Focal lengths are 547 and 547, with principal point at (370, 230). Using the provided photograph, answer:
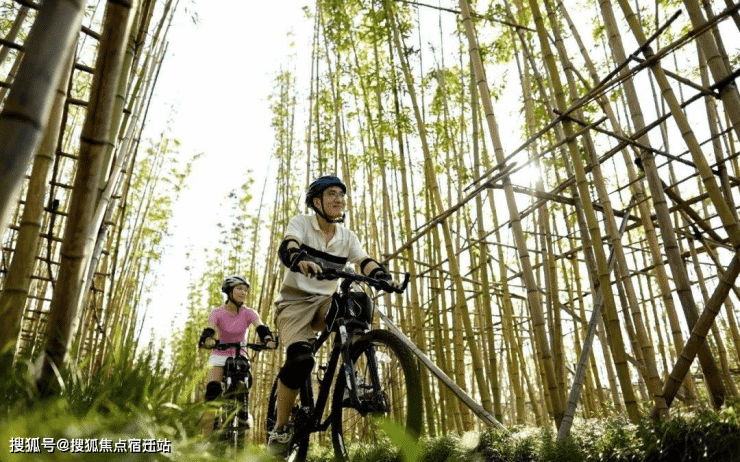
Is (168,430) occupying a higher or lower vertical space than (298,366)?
lower

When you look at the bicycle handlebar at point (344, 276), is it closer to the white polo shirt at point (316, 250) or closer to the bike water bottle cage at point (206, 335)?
the white polo shirt at point (316, 250)

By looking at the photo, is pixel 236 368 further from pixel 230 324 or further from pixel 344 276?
pixel 344 276

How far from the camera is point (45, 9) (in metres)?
0.71

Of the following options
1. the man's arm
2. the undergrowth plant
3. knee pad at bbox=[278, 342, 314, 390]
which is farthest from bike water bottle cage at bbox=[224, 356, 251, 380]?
the man's arm

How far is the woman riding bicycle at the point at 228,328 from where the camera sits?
3805 millimetres

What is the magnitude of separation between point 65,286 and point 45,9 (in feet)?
1.97

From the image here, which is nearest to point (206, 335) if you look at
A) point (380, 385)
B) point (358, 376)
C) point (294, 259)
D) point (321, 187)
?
point (321, 187)

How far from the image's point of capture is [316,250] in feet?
8.71

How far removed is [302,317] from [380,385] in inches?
25.6

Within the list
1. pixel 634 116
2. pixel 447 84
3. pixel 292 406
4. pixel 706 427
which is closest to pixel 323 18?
pixel 447 84

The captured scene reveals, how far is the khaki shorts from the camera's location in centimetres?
257

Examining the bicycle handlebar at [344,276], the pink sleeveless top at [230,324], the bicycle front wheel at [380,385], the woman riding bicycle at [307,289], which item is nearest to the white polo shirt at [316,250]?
the woman riding bicycle at [307,289]

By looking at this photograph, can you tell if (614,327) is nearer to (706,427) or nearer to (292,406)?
(706,427)

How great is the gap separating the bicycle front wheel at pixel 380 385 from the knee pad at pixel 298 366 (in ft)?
1.05
